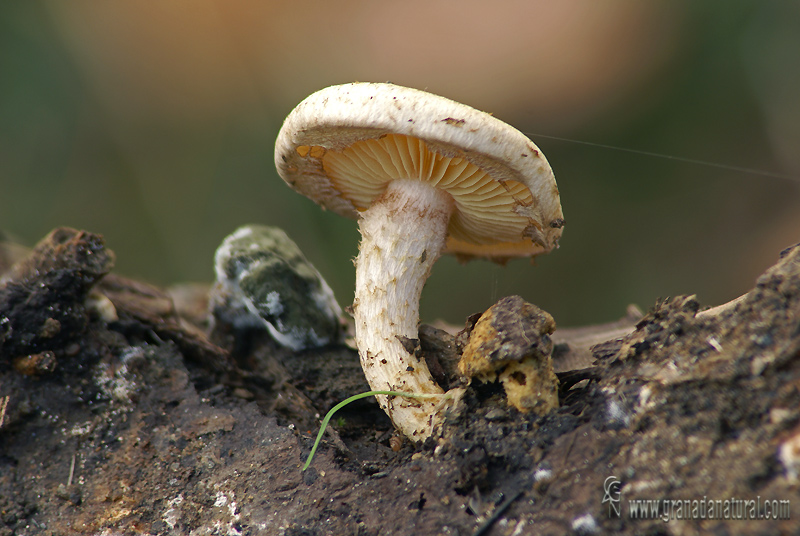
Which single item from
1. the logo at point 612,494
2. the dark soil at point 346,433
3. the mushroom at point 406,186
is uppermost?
the mushroom at point 406,186

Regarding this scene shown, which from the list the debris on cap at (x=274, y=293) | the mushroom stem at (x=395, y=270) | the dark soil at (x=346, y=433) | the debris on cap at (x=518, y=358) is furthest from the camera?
the debris on cap at (x=274, y=293)

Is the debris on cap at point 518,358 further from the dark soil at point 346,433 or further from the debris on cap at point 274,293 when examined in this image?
the debris on cap at point 274,293

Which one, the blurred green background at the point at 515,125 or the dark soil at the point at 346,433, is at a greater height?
the blurred green background at the point at 515,125

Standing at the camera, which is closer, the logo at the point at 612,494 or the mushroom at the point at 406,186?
the logo at the point at 612,494

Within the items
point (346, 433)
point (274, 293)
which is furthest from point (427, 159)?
point (346, 433)

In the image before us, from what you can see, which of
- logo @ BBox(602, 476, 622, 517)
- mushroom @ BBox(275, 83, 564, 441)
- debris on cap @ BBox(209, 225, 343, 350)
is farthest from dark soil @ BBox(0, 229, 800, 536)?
mushroom @ BBox(275, 83, 564, 441)

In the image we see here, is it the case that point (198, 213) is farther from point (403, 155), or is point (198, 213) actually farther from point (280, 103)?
point (403, 155)

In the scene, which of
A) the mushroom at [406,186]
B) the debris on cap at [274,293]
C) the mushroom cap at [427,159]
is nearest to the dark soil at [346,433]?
the debris on cap at [274,293]

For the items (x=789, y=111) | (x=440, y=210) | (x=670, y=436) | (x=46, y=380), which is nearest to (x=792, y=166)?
(x=789, y=111)
